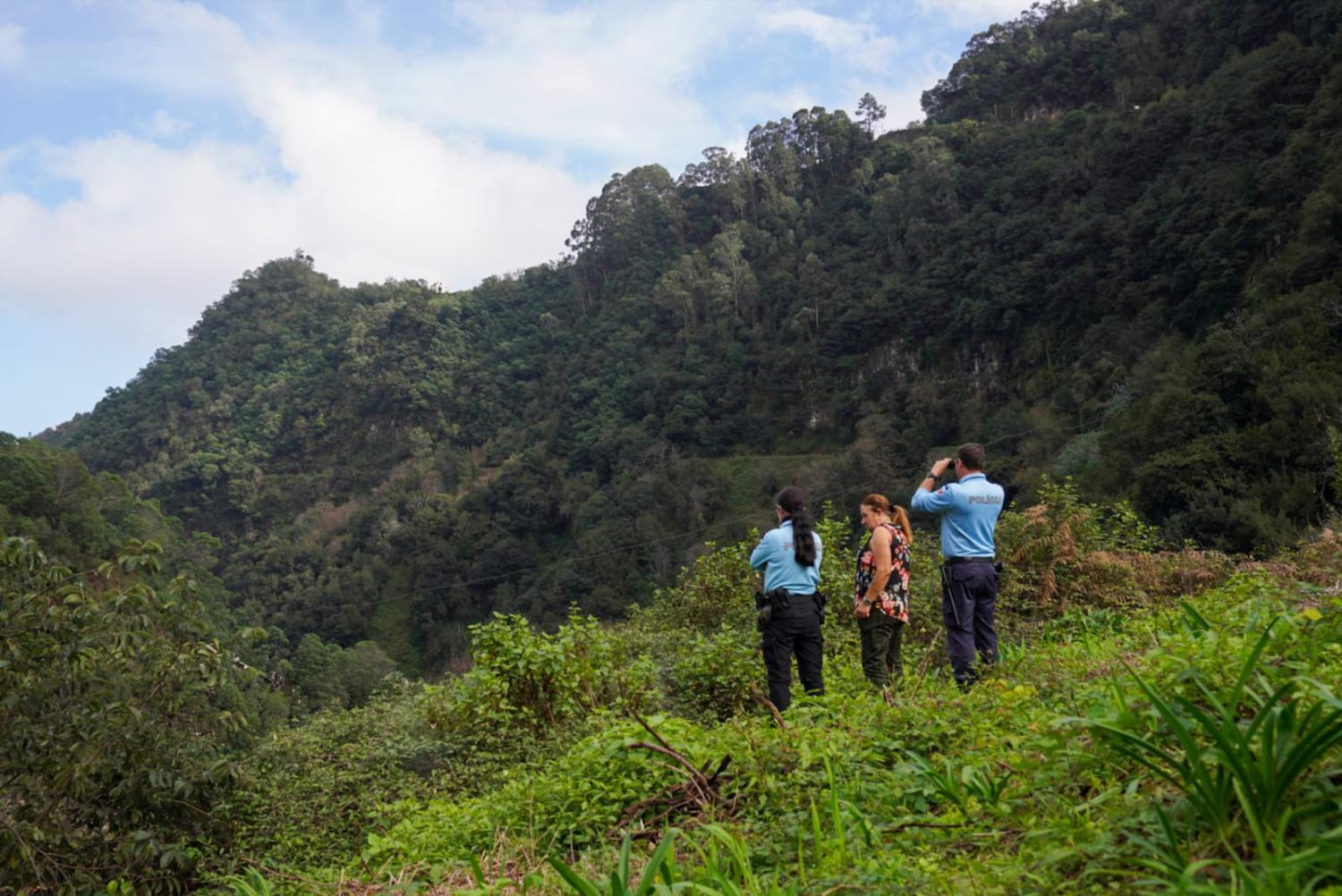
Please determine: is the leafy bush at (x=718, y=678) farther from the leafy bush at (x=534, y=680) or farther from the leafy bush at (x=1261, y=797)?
the leafy bush at (x=1261, y=797)

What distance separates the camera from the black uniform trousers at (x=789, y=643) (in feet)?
16.9

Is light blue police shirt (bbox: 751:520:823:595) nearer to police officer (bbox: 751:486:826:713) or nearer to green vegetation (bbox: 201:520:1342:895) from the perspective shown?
police officer (bbox: 751:486:826:713)

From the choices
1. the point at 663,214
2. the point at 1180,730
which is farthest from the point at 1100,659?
the point at 663,214

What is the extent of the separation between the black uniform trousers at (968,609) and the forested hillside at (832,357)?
10434 millimetres

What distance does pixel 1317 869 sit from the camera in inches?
62.1

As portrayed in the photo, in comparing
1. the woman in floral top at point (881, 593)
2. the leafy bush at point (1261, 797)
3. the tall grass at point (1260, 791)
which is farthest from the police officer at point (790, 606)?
the tall grass at point (1260, 791)

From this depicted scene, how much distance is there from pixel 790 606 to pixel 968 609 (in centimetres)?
100

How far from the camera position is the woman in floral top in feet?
17.3

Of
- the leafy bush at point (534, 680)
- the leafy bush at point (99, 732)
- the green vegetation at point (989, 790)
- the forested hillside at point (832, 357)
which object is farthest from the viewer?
the forested hillside at point (832, 357)

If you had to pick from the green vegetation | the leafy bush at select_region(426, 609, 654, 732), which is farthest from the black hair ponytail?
the leafy bush at select_region(426, 609, 654, 732)

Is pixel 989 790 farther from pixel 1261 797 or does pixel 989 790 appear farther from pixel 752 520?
pixel 752 520

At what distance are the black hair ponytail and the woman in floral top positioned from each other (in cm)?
35

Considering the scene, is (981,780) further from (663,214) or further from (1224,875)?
(663,214)

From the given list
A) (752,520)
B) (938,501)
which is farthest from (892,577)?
(752,520)
